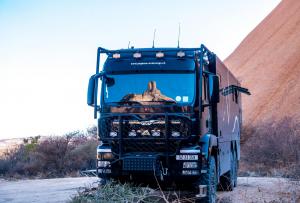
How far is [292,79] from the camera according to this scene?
42688mm

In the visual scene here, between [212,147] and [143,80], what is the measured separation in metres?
2.31

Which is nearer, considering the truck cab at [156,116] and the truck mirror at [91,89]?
the truck cab at [156,116]

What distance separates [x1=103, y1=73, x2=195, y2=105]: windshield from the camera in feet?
39.4

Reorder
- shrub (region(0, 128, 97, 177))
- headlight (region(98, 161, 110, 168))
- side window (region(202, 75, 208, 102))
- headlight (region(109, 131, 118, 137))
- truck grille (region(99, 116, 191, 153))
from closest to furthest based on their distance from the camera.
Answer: truck grille (region(99, 116, 191, 153))
headlight (region(98, 161, 110, 168))
headlight (region(109, 131, 118, 137))
side window (region(202, 75, 208, 102))
shrub (region(0, 128, 97, 177))

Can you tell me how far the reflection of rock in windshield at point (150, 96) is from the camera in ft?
39.5

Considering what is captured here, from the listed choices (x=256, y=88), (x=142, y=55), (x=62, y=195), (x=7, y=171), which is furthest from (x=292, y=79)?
(x=142, y=55)

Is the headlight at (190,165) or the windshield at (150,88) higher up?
the windshield at (150,88)

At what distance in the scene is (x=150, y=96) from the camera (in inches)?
476

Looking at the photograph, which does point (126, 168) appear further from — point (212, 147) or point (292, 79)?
point (292, 79)

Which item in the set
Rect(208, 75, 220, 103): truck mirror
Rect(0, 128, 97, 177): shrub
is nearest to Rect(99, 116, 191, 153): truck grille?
Rect(208, 75, 220, 103): truck mirror

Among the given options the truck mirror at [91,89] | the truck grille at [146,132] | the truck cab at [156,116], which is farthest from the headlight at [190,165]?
the truck mirror at [91,89]

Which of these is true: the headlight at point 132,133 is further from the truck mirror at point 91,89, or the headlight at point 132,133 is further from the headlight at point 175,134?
the truck mirror at point 91,89

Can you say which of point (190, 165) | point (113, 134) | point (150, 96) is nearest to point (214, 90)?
point (150, 96)

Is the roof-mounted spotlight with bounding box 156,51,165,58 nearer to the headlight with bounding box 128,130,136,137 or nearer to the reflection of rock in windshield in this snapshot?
the reflection of rock in windshield
